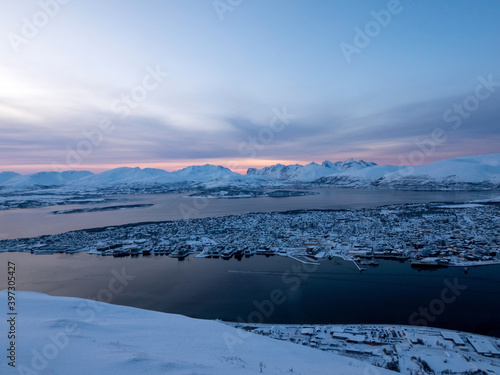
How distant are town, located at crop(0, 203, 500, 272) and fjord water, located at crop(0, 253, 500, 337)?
0.88 metres

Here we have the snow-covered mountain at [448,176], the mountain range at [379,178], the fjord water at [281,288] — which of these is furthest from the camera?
the mountain range at [379,178]

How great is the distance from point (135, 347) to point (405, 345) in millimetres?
5485

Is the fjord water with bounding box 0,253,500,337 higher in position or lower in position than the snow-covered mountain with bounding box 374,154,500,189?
lower

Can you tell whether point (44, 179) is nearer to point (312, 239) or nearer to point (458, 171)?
point (312, 239)

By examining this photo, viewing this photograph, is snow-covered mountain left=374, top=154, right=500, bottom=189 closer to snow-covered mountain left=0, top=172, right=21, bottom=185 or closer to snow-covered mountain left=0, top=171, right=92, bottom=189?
snow-covered mountain left=0, top=171, right=92, bottom=189

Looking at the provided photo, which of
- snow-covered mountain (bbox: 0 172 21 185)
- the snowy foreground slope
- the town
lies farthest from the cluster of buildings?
snow-covered mountain (bbox: 0 172 21 185)

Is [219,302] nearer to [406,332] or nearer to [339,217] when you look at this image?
[406,332]

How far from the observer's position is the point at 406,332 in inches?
253

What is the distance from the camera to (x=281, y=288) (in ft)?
32.6

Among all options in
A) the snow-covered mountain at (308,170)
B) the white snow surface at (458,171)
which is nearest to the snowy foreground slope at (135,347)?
the white snow surface at (458,171)

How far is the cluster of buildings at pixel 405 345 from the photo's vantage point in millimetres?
5133

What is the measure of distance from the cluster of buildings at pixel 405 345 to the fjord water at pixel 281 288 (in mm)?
842

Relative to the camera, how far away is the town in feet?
42.5

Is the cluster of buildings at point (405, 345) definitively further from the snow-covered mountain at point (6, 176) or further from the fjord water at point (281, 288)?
the snow-covered mountain at point (6, 176)
